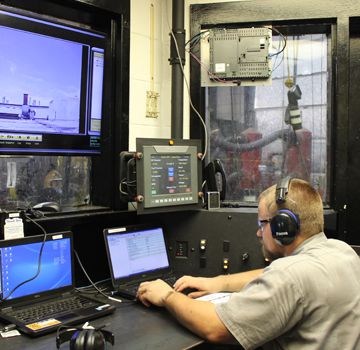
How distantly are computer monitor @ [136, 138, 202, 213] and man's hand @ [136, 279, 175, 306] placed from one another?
1.20 feet

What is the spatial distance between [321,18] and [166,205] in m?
1.32

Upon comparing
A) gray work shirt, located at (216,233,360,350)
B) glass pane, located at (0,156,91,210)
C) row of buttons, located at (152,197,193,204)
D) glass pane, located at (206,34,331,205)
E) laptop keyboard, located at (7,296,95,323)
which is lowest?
laptop keyboard, located at (7,296,95,323)

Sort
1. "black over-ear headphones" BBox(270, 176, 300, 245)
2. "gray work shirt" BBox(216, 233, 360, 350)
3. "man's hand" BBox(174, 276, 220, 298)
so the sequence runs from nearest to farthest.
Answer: "gray work shirt" BBox(216, 233, 360, 350) → "black over-ear headphones" BBox(270, 176, 300, 245) → "man's hand" BBox(174, 276, 220, 298)

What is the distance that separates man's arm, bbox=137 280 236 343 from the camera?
1365 millimetres

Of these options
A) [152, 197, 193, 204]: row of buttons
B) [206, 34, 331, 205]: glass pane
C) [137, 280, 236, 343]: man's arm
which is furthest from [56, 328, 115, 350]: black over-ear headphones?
[206, 34, 331, 205]: glass pane

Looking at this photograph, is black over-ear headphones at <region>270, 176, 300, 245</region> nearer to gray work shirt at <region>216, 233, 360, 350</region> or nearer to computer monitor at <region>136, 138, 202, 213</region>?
gray work shirt at <region>216, 233, 360, 350</region>

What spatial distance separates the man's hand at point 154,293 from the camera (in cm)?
168

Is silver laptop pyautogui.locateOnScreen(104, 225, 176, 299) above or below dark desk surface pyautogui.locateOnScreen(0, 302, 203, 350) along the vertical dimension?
above

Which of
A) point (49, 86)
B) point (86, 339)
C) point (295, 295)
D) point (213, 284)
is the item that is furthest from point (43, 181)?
point (295, 295)

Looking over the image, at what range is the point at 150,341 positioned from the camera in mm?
1447

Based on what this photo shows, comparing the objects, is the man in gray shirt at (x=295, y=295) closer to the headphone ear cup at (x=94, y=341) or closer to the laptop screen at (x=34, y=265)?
the headphone ear cup at (x=94, y=341)

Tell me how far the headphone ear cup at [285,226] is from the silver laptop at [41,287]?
28.7 inches

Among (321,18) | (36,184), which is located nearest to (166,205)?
(36,184)

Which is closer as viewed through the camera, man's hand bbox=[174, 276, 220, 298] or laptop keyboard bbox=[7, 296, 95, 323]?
laptop keyboard bbox=[7, 296, 95, 323]
